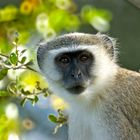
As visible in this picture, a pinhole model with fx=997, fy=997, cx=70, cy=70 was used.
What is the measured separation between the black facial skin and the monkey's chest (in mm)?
226

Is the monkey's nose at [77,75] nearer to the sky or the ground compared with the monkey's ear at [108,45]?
nearer to the ground

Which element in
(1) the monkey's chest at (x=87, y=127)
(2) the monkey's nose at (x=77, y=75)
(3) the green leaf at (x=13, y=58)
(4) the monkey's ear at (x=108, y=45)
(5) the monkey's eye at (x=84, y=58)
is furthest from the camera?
(4) the monkey's ear at (x=108, y=45)

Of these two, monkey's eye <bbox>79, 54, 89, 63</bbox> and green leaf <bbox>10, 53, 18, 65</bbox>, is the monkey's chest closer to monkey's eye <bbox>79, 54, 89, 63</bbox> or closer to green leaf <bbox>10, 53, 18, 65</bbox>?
monkey's eye <bbox>79, 54, 89, 63</bbox>

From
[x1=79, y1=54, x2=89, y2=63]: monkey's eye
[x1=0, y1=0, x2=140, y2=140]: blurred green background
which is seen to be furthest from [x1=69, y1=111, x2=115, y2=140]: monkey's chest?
[x1=79, y1=54, x2=89, y2=63]: monkey's eye

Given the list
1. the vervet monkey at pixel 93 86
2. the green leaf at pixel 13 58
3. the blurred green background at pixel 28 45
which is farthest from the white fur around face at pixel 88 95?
the green leaf at pixel 13 58

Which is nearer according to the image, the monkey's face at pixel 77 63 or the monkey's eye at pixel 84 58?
the monkey's face at pixel 77 63

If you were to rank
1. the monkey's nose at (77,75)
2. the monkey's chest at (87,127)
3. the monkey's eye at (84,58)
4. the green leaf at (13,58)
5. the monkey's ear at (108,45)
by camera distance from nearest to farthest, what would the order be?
1. the green leaf at (13,58)
2. the monkey's nose at (77,75)
3. the monkey's chest at (87,127)
4. the monkey's eye at (84,58)
5. the monkey's ear at (108,45)

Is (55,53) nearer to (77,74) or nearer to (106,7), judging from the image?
(77,74)

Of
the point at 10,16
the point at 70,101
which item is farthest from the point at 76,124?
the point at 10,16

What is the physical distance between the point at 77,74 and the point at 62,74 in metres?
0.26

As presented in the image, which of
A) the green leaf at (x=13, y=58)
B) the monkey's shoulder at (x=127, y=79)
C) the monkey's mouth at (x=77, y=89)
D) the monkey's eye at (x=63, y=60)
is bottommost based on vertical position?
the monkey's mouth at (x=77, y=89)

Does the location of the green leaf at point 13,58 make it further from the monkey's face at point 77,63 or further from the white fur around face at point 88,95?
the white fur around face at point 88,95

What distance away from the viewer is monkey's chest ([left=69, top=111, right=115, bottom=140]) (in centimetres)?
692

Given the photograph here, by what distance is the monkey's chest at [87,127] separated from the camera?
692 centimetres
